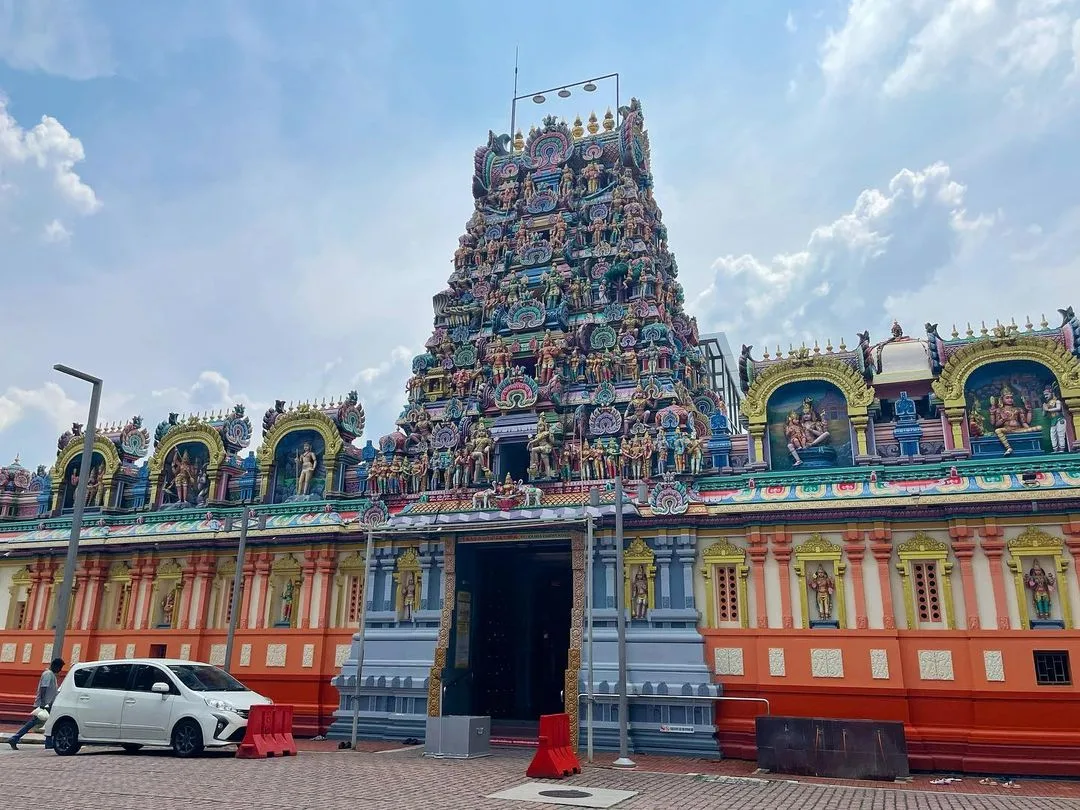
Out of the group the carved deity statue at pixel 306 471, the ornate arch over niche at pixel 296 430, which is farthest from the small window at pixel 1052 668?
the carved deity statue at pixel 306 471

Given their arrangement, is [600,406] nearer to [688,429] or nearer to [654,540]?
[688,429]

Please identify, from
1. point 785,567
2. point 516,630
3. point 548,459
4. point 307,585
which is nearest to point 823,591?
point 785,567

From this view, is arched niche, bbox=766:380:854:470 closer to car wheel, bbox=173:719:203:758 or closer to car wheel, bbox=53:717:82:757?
car wheel, bbox=173:719:203:758

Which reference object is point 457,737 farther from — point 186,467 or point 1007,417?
point 186,467

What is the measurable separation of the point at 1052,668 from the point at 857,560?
4704 millimetres

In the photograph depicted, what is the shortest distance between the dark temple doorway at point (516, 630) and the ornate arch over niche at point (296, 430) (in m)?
6.45

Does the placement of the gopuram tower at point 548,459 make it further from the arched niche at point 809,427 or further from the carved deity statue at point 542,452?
the arched niche at point 809,427

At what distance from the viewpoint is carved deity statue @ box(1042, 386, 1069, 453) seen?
20984mm

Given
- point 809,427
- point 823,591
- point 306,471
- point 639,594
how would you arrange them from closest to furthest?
point 823,591 < point 639,594 < point 809,427 < point 306,471

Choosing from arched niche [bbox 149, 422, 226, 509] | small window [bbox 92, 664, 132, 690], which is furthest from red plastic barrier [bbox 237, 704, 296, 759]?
arched niche [bbox 149, 422, 226, 509]

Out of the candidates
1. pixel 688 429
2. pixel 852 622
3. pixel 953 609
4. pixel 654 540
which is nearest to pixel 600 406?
pixel 688 429

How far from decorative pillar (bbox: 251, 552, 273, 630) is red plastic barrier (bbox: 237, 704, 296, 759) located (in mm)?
8906

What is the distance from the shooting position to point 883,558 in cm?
2092

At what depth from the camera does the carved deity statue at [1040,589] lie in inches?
769
